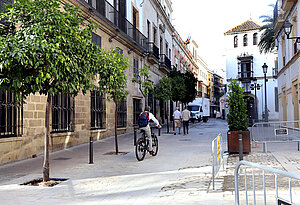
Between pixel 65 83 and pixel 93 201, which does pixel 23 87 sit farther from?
pixel 93 201

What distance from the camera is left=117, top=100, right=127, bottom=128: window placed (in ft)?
64.6

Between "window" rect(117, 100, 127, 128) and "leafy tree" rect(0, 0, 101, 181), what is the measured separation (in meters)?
12.5

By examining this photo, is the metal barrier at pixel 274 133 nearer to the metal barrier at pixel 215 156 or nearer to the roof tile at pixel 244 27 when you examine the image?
the metal barrier at pixel 215 156

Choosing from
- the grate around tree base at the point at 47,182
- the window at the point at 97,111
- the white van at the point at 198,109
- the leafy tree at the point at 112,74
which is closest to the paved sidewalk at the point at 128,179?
the grate around tree base at the point at 47,182

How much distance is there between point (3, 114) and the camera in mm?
9430

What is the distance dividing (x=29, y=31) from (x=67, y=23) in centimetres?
88

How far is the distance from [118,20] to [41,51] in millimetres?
14265

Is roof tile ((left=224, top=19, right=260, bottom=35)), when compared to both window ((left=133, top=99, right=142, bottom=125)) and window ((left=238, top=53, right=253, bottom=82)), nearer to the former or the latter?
window ((left=238, top=53, right=253, bottom=82))

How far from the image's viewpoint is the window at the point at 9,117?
9.35 meters

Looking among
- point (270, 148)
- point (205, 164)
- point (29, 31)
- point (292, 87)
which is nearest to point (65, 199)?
point (29, 31)

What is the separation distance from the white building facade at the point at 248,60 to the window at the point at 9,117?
125 ft

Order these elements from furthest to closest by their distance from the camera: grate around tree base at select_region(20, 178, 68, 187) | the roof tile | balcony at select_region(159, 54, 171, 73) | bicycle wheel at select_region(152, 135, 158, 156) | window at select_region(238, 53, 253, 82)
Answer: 1. the roof tile
2. window at select_region(238, 53, 253, 82)
3. balcony at select_region(159, 54, 171, 73)
4. bicycle wheel at select_region(152, 135, 158, 156)
5. grate around tree base at select_region(20, 178, 68, 187)

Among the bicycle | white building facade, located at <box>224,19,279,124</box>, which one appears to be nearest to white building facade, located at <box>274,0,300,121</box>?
the bicycle

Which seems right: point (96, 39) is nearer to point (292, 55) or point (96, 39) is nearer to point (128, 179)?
point (128, 179)
